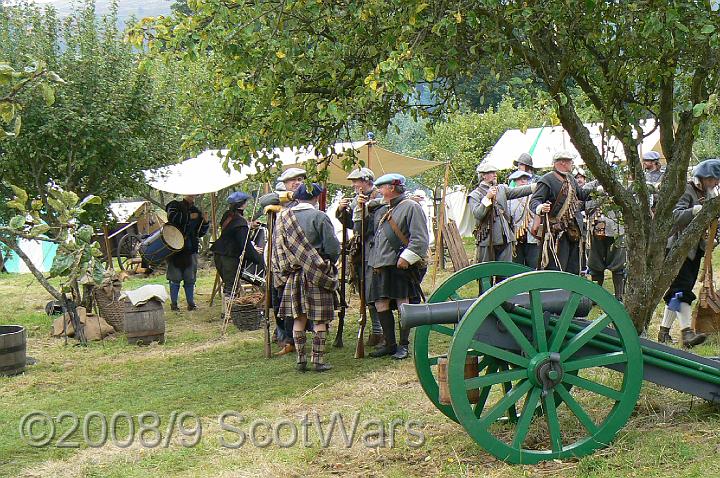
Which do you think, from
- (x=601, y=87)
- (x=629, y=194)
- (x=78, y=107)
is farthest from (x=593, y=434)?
(x=78, y=107)

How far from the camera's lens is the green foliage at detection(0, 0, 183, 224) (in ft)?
36.6

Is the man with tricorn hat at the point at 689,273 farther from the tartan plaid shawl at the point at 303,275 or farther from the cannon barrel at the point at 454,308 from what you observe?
the cannon barrel at the point at 454,308

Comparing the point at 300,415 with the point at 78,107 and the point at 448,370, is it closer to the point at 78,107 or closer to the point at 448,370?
the point at 448,370

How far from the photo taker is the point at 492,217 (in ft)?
34.4

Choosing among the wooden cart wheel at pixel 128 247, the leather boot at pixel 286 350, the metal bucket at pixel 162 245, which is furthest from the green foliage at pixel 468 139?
the leather boot at pixel 286 350

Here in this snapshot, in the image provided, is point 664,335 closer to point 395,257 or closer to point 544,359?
point 395,257

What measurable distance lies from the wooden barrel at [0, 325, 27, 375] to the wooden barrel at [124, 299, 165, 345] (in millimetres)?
1708

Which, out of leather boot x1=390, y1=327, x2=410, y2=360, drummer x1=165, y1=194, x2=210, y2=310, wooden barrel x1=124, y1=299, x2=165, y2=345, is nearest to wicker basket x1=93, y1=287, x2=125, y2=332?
wooden barrel x1=124, y1=299, x2=165, y2=345

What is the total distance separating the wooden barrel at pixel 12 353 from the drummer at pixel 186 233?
4.04 meters

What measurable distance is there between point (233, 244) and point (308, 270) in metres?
3.57

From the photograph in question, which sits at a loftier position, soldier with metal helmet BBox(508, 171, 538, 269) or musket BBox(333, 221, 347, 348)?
soldier with metal helmet BBox(508, 171, 538, 269)

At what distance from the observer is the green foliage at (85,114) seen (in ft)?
36.6

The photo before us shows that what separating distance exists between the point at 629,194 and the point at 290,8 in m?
2.85

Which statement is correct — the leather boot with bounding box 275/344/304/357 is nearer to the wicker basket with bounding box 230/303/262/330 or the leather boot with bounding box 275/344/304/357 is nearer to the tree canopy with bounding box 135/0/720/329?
the wicker basket with bounding box 230/303/262/330
